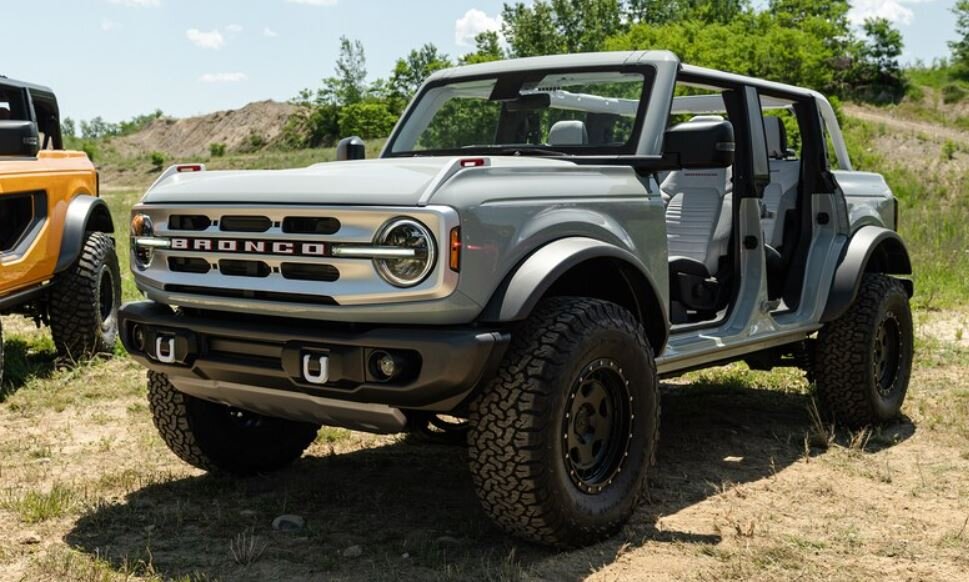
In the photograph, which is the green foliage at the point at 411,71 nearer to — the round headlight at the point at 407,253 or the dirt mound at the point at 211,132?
the dirt mound at the point at 211,132

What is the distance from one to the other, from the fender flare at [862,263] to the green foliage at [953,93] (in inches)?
1684

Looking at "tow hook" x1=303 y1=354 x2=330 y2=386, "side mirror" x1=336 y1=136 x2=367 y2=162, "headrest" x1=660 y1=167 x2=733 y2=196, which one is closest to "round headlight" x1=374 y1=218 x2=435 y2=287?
"tow hook" x1=303 y1=354 x2=330 y2=386

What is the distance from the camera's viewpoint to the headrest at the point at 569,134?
15.2ft

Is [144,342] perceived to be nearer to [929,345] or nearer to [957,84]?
[929,345]

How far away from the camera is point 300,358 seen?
3.51 m

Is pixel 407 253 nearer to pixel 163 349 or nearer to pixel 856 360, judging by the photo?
pixel 163 349

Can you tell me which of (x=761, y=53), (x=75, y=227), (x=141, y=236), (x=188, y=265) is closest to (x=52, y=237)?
(x=75, y=227)

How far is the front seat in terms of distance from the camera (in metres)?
5.22

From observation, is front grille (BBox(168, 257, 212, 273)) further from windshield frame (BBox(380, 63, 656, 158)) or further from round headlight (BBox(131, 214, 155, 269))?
windshield frame (BBox(380, 63, 656, 158))

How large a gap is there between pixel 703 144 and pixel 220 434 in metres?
2.38

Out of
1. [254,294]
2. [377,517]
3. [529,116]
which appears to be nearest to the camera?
[254,294]

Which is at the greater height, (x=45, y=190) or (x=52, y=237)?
(x=45, y=190)

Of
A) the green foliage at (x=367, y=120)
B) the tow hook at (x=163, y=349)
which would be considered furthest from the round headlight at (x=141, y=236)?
the green foliage at (x=367, y=120)

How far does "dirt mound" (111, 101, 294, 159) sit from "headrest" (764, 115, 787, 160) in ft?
306
